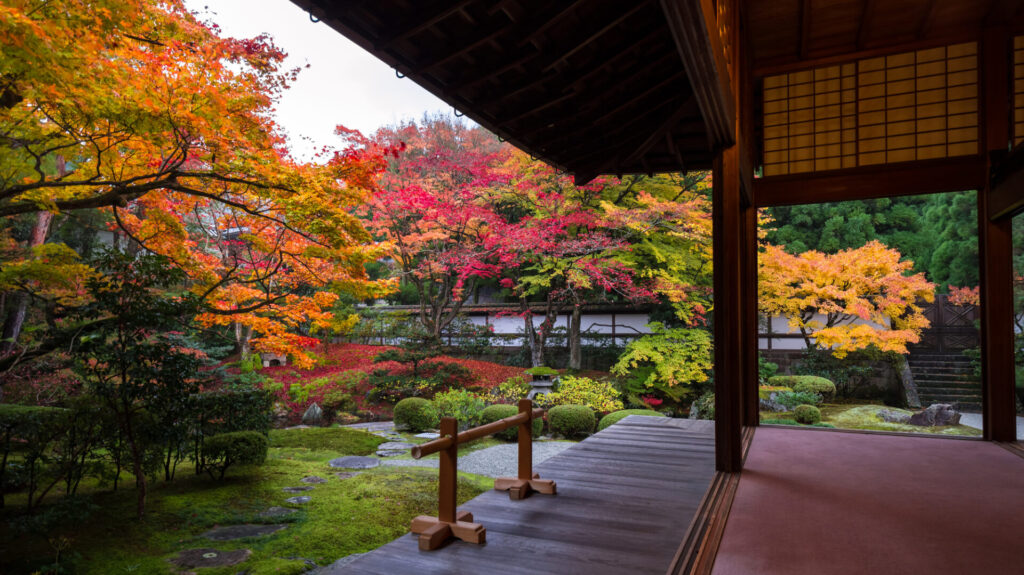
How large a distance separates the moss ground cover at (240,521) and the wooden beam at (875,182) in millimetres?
4201

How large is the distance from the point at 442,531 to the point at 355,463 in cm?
423

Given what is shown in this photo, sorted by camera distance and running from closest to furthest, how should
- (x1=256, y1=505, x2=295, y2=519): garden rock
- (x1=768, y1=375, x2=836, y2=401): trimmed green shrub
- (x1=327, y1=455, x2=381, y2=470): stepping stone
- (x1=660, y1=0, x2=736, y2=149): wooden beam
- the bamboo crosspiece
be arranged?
(x1=660, y1=0, x2=736, y2=149): wooden beam, the bamboo crosspiece, (x1=256, y1=505, x2=295, y2=519): garden rock, (x1=327, y1=455, x2=381, y2=470): stepping stone, (x1=768, y1=375, x2=836, y2=401): trimmed green shrub

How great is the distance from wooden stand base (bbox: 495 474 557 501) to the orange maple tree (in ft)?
25.0

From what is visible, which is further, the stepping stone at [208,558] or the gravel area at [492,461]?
the gravel area at [492,461]

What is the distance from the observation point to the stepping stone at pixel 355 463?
20.5 ft

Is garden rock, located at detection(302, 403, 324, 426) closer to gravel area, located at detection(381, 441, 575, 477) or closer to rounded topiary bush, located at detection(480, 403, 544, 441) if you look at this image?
rounded topiary bush, located at detection(480, 403, 544, 441)

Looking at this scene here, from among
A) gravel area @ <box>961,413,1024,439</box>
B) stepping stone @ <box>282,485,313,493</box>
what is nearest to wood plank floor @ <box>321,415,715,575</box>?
stepping stone @ <box>282,485,313,493</box>

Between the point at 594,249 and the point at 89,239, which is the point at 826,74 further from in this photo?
the point at 89,239

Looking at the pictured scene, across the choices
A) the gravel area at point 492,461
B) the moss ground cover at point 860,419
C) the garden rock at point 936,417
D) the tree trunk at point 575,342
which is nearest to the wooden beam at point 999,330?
the moss ground cover at point 860,419

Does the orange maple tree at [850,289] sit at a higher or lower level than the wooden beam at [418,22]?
lower

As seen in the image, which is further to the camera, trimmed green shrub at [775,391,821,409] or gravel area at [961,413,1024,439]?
trimmed green shrub at [775,391,821,409]

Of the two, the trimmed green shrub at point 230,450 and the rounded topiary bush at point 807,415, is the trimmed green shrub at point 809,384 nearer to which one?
the rounded topiary bush at point 807,415

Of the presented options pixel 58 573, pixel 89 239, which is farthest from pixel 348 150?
pixel 89 239

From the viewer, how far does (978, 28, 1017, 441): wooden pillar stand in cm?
470
